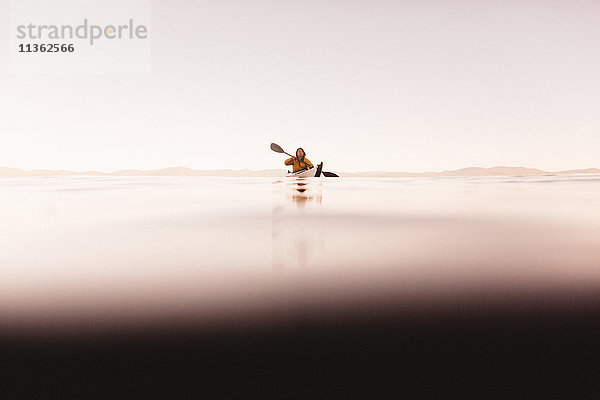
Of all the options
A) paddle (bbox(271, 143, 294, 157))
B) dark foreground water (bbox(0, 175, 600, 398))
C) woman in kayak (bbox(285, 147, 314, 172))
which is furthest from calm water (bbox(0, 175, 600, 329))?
paddle (bbox(271, 143, 294, 157))

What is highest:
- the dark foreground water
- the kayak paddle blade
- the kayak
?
the kayak paddle blade

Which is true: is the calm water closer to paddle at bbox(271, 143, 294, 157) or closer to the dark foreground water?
the dark foreground water

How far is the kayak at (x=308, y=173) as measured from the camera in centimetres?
5149

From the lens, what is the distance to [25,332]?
252cm

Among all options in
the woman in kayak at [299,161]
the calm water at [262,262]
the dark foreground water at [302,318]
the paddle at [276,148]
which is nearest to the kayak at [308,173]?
the woman in kayak at [299,161]

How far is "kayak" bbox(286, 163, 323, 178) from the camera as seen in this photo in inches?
2027

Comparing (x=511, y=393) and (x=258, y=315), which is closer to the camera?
(x=511, y=393)

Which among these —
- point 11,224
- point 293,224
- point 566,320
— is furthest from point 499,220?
point 11,224

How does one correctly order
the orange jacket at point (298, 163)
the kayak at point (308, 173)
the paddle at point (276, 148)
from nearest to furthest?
the orange jacket at point (298, 163) → the kayak at point (308, 173) → the paddle at point (276, 148)

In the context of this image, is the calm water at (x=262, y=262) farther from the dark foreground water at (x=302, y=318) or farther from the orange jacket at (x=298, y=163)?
the orange jacket at (x=298, y=163)

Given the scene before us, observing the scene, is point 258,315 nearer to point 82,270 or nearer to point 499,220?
point 82,270

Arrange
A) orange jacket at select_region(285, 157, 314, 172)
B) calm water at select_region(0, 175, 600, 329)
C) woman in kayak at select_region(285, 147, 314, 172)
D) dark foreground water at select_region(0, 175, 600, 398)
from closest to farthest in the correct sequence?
dark foreground water at select_region(0, 175, 600, 398) → calm water at select_region(0, 175, 600, 329) → woman in kayak at select_region(285, 147, 314, 172) → orange jacket at select_region(285, 157, 314, 172)

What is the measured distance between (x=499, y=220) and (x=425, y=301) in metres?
6.65

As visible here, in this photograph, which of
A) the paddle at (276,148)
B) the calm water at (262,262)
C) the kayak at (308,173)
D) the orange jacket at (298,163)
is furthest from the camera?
the paddle at (276,148)
